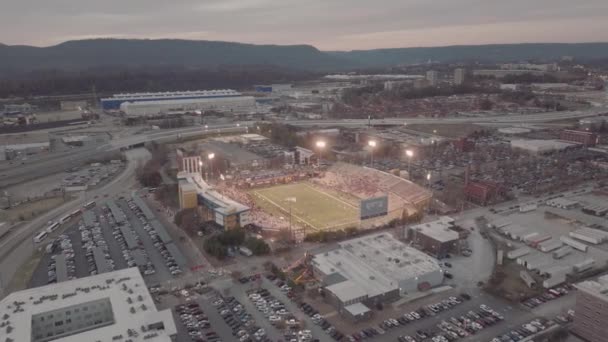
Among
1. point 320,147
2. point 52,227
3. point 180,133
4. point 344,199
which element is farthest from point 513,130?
point 52,227

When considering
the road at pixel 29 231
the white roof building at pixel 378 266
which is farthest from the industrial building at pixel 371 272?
the road at pixel 29 231

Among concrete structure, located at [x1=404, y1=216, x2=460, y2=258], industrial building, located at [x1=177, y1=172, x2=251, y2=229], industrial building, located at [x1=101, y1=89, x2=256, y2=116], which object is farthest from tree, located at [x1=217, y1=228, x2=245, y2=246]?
industrial building, located at [x1=101, y1=89, x2=256, y2=116]

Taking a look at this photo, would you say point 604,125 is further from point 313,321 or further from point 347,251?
point 313,321

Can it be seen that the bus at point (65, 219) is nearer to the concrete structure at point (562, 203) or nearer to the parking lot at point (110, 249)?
the parking lot at point (110, 249)

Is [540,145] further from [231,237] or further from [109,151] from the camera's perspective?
[109,151]

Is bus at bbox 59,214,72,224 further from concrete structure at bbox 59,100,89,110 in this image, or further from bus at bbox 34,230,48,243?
concrete structure at bbox 59,100,89,110

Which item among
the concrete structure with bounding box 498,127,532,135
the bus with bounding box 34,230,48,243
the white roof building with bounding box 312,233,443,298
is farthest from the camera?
the concrete structure with bounding box 498,127,532,135
